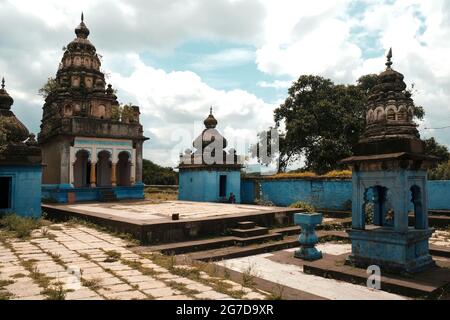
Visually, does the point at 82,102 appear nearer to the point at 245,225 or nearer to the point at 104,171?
the point at 104,171

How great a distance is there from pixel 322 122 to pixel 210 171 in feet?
37.2

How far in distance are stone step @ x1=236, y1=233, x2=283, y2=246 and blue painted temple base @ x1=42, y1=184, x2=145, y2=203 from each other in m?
13.1

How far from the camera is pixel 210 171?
23.3 metres

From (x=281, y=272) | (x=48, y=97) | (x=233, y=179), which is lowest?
(x=281, y=272)

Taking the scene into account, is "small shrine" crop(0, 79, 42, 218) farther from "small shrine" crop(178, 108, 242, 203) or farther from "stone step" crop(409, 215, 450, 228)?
"stone step" crop(409, 215, 450, 228)

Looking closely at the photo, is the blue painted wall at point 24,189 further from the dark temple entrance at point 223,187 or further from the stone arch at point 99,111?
the dark temple entrance at point 223,187

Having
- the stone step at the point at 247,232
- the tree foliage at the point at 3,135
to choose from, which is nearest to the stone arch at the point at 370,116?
the stone step at the point at 247,232

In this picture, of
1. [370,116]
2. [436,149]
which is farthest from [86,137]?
[436,149]

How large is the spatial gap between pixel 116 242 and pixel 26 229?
2.92 m

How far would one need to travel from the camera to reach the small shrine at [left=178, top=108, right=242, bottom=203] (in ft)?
76.2

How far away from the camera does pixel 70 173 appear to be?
20.9 m

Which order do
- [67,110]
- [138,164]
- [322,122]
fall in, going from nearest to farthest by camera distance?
[67,110]
[138,164]
[322,122]
